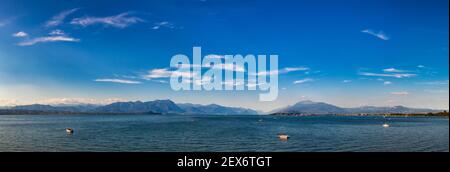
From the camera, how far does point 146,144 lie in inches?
2143

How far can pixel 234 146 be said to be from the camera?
52469mm
